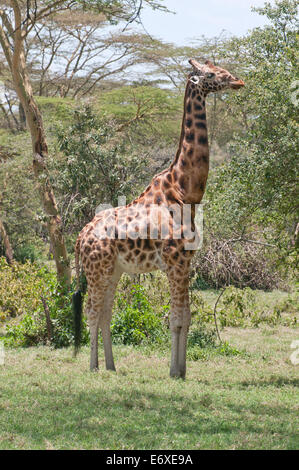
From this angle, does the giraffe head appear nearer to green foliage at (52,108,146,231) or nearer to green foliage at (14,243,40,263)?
green foliage at (52,108,146,231)

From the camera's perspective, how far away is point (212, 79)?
6863 millimetres

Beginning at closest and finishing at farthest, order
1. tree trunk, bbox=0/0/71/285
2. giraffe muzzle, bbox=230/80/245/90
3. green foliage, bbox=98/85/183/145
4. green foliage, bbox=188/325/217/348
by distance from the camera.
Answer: giraffe muzzle, bbox=230/80/245/90 < green foliage, bbox=188/325/217/348 < tree trunk, bbox=0/0/71/285 < green foliage, bbox=98/85/183/145

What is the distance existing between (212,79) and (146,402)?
347 centimetres

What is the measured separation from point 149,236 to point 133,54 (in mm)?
19375

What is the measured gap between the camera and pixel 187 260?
6824 mm

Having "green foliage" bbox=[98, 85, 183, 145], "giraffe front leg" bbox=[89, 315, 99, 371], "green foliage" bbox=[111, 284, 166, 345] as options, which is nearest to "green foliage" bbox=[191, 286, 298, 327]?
"green foliage" bbox=[111, 284, 166, 345]

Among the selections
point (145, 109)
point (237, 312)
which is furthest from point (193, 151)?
point (145, 109)

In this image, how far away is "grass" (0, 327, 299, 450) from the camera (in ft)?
15.5

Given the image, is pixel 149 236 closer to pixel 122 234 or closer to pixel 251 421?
pixel 122 234

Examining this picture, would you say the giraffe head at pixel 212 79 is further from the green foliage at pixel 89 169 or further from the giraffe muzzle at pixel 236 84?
the green foliage at pixel 89 169

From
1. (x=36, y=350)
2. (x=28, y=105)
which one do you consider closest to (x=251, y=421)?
(x=36, y=350)

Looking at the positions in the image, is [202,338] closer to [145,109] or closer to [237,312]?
[237,312]

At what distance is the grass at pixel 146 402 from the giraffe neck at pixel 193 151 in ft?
6.79

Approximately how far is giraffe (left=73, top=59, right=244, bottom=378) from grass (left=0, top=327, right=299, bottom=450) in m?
0.52
